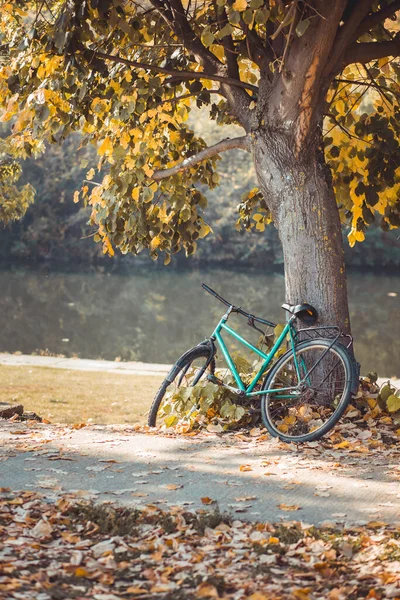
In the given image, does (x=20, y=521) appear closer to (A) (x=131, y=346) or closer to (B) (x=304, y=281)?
(B) (x=304, y=281)

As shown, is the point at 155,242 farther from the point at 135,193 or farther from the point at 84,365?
the point at 84,365

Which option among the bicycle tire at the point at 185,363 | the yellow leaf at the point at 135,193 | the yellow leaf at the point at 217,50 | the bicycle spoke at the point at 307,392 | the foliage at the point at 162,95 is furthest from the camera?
the yellow leaf at the point at 217,50

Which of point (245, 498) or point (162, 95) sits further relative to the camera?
point (162, 95)

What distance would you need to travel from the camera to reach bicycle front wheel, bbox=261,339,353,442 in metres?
5.71

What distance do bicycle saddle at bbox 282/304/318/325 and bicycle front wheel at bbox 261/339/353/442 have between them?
303mm

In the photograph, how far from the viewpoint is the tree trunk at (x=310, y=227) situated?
21.0 feet

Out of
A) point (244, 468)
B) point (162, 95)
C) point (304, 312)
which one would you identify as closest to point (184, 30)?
→ point (162, 95)

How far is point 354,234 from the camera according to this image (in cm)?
798

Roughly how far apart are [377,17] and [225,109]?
1.99 meters

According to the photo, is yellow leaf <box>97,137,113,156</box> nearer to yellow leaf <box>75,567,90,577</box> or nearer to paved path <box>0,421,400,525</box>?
paved path <box>0,421,400,525</box>

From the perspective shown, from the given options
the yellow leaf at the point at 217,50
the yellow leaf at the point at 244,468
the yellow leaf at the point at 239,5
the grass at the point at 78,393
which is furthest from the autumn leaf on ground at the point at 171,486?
the grass at the point at 78,393

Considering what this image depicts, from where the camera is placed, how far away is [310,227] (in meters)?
6.41

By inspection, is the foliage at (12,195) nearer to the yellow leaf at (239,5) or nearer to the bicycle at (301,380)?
the bicycle at (301,380)

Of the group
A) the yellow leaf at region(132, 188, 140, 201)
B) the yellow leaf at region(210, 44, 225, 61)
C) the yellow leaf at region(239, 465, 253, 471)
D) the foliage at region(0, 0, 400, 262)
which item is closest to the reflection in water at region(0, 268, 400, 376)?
the foliage at region(0, 0, 400, 262)
